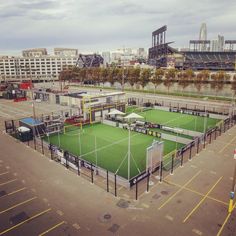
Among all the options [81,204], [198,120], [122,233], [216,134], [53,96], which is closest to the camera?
[122,233]

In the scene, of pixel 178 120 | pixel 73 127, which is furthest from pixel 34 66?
pixel 178 120

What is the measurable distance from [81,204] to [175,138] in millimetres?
19092

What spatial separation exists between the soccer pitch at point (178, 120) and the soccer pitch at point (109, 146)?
931 cm

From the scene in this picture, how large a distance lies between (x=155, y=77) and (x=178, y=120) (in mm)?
43982

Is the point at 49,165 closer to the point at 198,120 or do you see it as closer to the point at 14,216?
the point at 14,216

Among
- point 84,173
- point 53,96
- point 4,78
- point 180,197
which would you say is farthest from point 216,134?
point 4,78

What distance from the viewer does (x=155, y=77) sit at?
282 feet

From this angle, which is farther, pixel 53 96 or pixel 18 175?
pixel 53 96

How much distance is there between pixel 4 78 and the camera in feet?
510

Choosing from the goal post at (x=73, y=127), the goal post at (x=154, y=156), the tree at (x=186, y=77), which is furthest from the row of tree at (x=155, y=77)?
the goal post at (x=154, y=156)

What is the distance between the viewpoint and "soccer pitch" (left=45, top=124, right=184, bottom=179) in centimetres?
2534

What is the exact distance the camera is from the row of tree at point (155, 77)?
80.0 metres

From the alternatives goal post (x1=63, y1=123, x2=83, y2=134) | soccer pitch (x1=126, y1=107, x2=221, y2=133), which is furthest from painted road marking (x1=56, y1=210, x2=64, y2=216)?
soccer pitch (x1=126, y1=107, x2=221, y2=133)

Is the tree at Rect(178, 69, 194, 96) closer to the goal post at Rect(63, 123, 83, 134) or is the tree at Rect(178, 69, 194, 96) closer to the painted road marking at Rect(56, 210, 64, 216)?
the goal post at Rect(63, 123, 83, 134)
